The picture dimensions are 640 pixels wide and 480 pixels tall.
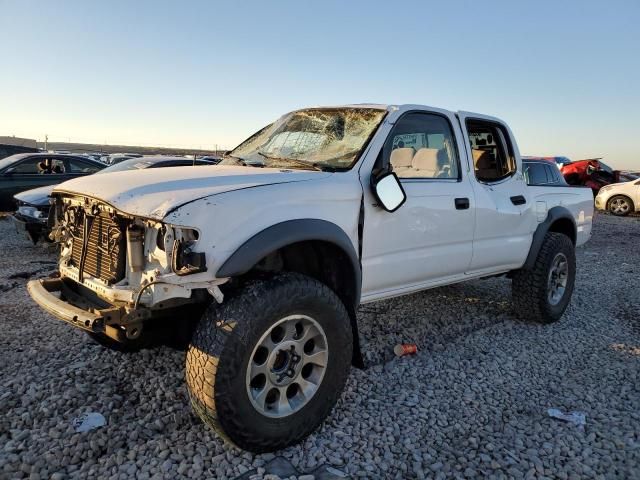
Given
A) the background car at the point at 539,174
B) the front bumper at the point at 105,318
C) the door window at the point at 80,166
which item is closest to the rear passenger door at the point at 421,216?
the background car at the point at 539,174

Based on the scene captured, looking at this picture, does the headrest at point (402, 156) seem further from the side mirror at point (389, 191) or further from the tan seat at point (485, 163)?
the tan seat at point (485, 163)

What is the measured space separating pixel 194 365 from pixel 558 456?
6.72 ft

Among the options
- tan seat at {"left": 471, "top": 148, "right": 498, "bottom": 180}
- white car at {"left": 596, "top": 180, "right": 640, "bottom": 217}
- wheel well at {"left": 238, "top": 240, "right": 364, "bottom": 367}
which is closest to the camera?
wheel well at {"left": 238, "top": 240, "right": 364, "bottom": 367}

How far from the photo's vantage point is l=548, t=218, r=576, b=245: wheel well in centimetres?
530

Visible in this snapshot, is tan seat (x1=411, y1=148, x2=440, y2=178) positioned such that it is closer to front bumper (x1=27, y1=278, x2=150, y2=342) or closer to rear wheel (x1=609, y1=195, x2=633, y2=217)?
front bumper (x1=27, y1=278, x2=150, y2=342)

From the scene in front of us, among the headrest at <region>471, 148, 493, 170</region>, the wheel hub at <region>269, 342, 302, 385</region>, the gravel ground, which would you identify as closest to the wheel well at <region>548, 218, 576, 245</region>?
the gravel ground

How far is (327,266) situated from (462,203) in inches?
53.9

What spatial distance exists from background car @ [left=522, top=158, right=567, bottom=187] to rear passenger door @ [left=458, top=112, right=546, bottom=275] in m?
0.33

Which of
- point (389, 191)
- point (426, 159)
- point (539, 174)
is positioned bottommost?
point (389, 191)

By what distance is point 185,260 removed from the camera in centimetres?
237

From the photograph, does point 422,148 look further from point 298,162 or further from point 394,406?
A: point 394,406

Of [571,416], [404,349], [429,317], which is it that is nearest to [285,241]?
[404,349]

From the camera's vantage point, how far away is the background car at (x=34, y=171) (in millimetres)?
10188

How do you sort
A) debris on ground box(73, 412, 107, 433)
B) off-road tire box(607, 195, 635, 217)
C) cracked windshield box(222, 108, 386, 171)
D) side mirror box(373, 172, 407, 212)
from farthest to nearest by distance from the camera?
off-road tire box(607, 195, 635, 217)
cracked windshield box(222, 108, 386, 171)
side mirror box(373, 172, 407, 212)
debris on ground box(73, 412, 107, 433)
